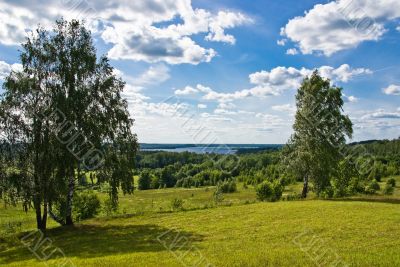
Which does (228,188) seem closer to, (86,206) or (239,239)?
(86,206)

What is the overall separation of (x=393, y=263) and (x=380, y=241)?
4.61 m

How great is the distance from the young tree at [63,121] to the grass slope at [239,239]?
158 inches

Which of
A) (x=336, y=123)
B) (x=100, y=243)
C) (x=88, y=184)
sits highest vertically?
(x=336, y=123)

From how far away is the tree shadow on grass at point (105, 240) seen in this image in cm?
2038

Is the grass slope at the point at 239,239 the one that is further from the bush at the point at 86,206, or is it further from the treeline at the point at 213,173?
the treeline at the point at 213,173

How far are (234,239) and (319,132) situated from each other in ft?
84.7

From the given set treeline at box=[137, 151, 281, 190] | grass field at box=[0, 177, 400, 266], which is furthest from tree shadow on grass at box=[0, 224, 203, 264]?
treeline at box=[137, 151, 281, 190]

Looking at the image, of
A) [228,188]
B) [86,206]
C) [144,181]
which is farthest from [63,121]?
[144,181]

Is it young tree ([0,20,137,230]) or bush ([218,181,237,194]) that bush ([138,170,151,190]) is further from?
young tree ([0,20,137,230])

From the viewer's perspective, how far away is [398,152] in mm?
180125

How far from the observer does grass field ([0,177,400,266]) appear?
16125 millimetres

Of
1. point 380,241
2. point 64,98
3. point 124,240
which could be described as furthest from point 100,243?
point 380,241

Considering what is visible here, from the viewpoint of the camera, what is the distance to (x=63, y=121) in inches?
1077

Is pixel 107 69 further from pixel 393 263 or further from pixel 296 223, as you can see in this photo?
pixel 393 263
